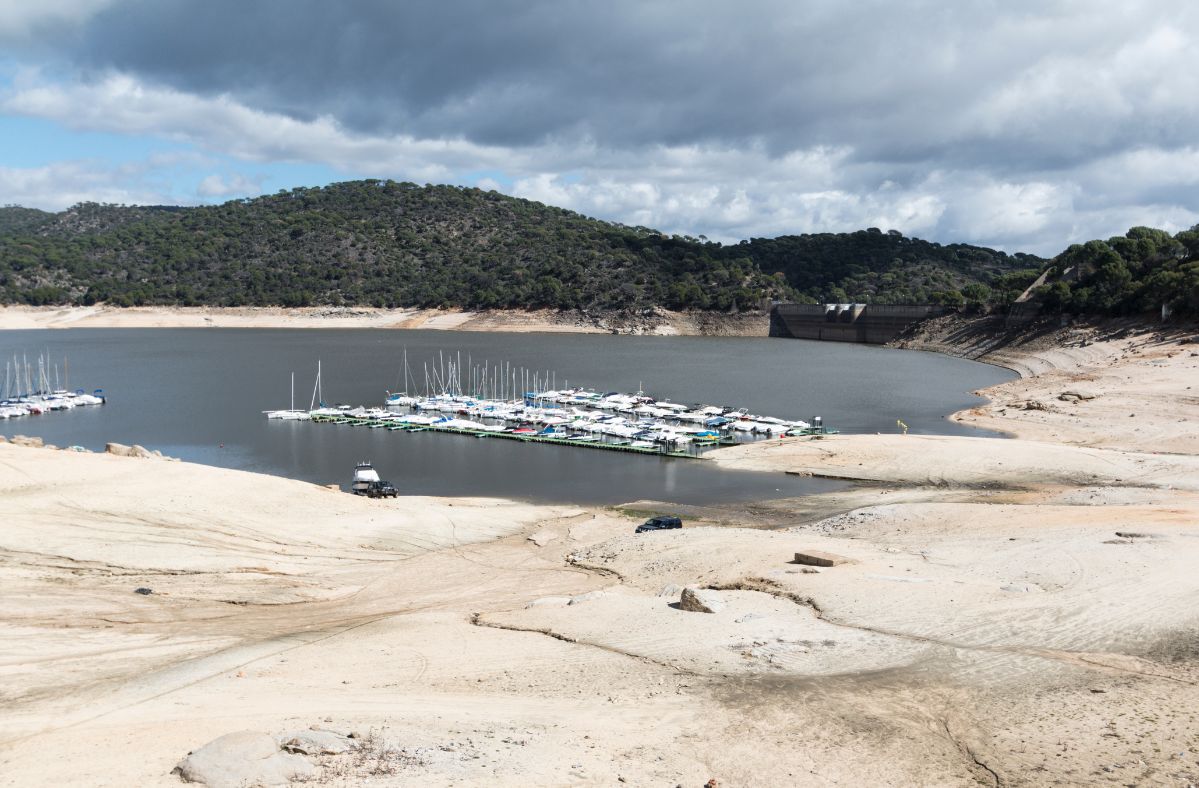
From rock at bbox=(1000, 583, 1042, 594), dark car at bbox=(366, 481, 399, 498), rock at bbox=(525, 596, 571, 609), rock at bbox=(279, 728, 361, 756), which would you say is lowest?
dark car at bbox=(366, 481, 399, 498)

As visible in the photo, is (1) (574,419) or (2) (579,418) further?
(2) (579,418)

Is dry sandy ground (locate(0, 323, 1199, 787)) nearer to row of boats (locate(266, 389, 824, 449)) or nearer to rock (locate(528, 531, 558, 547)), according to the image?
rock (locate(528, 531, 558, 547))

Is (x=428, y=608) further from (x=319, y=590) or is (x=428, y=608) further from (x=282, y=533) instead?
(x=282, y=533)

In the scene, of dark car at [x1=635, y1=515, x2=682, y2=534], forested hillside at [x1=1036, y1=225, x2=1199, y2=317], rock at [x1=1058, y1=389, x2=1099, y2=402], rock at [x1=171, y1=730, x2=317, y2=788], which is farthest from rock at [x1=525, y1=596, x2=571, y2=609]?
forested hillside at [x1=1036, y1=225, x2=1199, y2=317]

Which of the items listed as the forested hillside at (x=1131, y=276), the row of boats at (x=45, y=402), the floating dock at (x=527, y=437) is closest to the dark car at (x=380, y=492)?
the floating dock at (x=527, y=437)

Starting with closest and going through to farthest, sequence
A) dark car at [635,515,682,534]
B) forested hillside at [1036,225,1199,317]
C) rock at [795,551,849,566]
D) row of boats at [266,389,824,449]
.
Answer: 1. rock at [795,551,849,566]
2. dark car at [635,515,682,534]
3. row of boats at [266,389,824,449]
4. forested hillside at [1036,225,1199,317]

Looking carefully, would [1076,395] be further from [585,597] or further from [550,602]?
[550,602]

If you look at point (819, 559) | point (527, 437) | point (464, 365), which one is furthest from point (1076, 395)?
point (464, 365)
